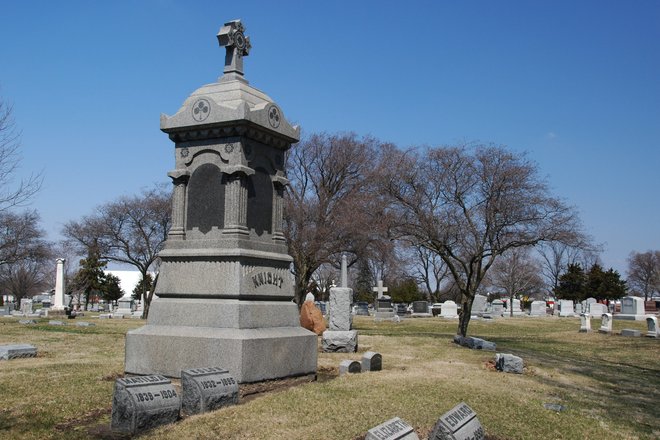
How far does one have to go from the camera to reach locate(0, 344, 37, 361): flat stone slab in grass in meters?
11.6

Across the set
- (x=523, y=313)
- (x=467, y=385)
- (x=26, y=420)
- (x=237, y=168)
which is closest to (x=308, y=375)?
(x=467, y=385)

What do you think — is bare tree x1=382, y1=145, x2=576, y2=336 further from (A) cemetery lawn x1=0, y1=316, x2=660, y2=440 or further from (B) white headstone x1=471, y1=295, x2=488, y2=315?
(B) white headstone x1=471, y1=295, x2=488, y2=315

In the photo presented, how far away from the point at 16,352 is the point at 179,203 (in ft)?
18.7

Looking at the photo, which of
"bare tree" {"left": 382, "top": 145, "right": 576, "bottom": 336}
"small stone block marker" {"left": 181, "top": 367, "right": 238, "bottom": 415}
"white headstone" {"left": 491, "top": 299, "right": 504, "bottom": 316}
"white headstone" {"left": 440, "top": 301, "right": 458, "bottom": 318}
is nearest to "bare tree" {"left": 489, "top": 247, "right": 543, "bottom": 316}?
"white headstone" {"left": 491, "top": 299, "right": 504, "bottom": 316}

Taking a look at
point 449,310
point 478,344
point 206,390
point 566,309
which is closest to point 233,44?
point 206,390

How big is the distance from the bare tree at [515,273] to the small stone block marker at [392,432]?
66.8 metres

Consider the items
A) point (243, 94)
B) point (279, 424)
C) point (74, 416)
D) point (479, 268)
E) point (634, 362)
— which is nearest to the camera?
point (279, 424)

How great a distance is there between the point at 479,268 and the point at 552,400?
11800mm

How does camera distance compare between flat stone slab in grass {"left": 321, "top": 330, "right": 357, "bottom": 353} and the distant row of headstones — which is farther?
the distant row of headstones

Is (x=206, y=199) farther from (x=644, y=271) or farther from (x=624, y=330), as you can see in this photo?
(x=644, y=271)

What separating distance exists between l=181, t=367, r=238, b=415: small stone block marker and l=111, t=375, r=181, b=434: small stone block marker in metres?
0.32

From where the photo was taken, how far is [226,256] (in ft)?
27.5

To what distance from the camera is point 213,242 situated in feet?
28.3

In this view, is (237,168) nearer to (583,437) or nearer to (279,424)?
(279,424)
